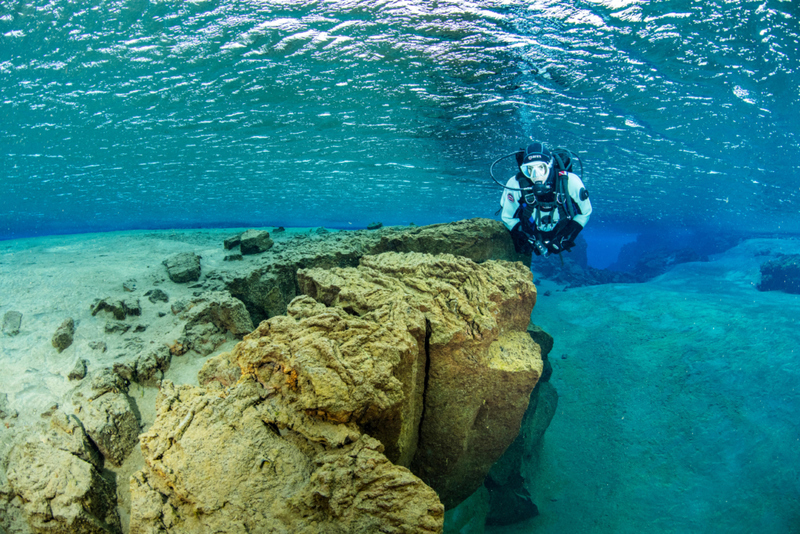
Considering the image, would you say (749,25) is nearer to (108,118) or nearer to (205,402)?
(205,402)

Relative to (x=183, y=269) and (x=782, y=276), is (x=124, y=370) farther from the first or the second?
(x=782, y=276)

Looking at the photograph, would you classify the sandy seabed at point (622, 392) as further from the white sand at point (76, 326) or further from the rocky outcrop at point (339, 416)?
the rocky outcrop at point (339, 416)

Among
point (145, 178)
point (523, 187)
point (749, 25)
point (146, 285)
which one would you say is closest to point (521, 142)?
point (749, 25)

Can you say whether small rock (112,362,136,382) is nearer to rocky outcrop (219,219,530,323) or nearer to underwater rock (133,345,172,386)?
underwater rock (133,345,172,386)

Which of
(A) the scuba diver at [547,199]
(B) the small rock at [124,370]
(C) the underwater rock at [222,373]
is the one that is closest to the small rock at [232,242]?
(B) the small rock at [124,370]

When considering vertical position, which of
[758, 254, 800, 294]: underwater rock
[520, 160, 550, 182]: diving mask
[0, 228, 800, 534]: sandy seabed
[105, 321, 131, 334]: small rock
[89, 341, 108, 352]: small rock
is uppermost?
[520, 160, 550, 182]: diving mask

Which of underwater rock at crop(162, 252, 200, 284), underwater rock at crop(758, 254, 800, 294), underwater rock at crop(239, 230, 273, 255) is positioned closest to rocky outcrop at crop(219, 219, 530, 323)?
underwater rock at crop(239, 230, 273, 255)

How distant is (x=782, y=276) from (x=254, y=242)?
26.2 m

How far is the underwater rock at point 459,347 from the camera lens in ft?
10.4

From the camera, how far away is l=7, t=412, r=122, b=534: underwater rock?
2115 millimetres

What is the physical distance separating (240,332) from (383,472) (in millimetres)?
2858

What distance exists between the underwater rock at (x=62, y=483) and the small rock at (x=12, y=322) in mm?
2112

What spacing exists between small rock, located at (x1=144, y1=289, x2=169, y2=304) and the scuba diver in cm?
603

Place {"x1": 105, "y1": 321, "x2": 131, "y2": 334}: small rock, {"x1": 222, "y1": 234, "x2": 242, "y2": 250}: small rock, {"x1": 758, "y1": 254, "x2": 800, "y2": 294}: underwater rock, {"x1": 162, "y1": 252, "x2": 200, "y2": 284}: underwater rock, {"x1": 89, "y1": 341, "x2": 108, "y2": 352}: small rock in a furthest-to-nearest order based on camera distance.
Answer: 1. {"x1": 758, "y1": 254, "x2": 800, "y2": 294}: underwater rock
2. {"x1": 222, "y1": 234, "x2": 242, "y2": 250}: small rock
3. {"x1": 162, "y1": 252, "x2": 200, "y2": 284}: underwater rock
4. {"x1": 105, "y1": 321, "x2": 131, "y2": 334}: small rock
5. {"x1": 89, "y1": 341, "x2": 108, "y2": 352}: small rock
